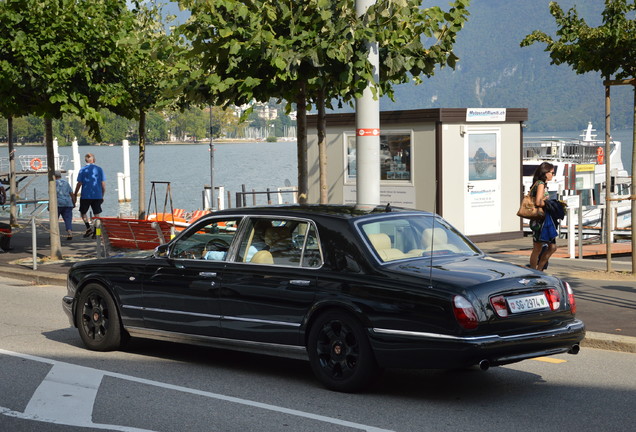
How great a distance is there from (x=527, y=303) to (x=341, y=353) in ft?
4.85

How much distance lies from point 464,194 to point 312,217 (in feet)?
44.2

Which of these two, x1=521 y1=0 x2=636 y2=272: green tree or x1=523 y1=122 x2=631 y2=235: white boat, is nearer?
x1=521 y1=0 x2=636 y2=272: green tree

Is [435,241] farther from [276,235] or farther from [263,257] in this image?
[263,257]

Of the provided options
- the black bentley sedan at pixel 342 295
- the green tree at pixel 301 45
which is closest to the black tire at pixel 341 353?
the black bentley sedan at pixel 342 295

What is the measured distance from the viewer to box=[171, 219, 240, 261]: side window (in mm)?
9414

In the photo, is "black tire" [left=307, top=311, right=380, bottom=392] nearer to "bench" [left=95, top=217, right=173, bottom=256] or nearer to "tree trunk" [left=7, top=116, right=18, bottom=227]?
"bench" [left=95, top=217, right=173, bottom=256]

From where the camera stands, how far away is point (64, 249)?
2178 centimetres

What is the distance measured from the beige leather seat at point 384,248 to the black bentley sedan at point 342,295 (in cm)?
1

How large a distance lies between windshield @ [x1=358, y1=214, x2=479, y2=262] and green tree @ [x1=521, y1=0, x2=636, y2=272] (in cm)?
611

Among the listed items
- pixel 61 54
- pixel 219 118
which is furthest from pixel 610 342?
pixel 219 118

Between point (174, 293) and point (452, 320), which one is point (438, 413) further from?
point (174, 293)

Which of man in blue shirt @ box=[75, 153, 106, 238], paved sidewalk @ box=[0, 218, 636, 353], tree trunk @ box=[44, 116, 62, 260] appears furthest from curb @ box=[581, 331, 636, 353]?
man in blue shirt @ box=[75, 153, 106, 238]

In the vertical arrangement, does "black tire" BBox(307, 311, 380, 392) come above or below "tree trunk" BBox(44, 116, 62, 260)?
below

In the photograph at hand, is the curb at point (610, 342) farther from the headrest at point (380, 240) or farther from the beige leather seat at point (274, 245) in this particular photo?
the beige leather seat at point (274, 245)
